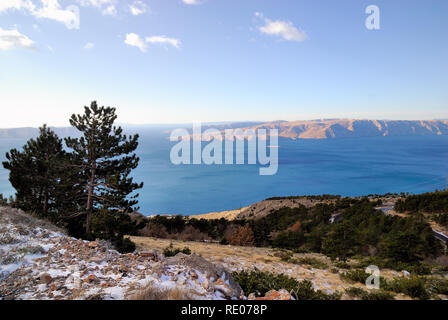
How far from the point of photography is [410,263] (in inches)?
334

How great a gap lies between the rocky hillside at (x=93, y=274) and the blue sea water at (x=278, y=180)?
61.5 metres

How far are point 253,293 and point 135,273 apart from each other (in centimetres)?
227

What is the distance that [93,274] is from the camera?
3777mm

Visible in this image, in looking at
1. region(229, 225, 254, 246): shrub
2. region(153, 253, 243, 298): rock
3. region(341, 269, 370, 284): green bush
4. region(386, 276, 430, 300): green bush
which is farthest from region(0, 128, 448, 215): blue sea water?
region(153, 253, 243, 298): rock

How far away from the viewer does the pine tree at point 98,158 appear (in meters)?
10.6

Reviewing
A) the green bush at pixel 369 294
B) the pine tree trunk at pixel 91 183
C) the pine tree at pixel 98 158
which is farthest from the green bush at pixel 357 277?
the pine tree trunk at pixel 91 183

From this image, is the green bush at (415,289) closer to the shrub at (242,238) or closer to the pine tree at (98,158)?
the shrub at (242,238)

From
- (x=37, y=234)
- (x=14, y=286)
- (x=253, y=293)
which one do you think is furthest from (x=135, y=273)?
(x=37, y=234)

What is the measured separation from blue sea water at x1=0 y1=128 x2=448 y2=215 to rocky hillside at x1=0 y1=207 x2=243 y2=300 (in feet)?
202

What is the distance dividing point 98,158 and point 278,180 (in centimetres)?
9197

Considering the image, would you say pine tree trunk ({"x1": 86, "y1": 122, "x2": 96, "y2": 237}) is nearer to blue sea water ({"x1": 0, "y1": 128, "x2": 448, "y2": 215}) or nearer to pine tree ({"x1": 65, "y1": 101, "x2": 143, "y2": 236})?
pine tree ({"x1": 65, "y1": 101, "x2": 143, "y2": 236})

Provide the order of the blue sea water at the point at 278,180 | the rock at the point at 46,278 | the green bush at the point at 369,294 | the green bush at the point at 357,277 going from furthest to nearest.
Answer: the blue sea water at the point at 278,180, the green bush at the point at 357,277, the green bush at the point at 369,294, the rock at the point at 46,278
